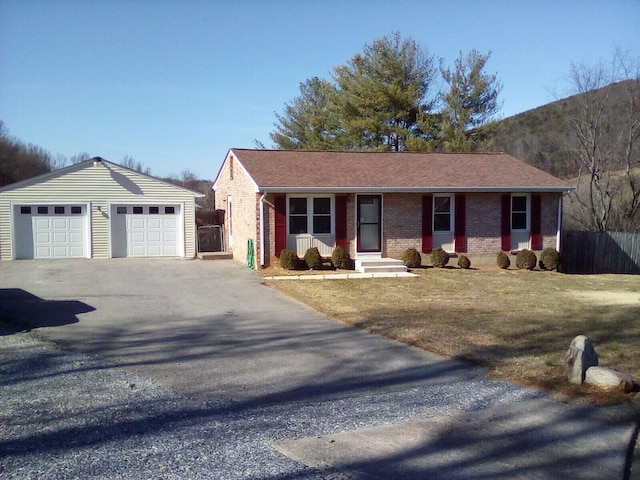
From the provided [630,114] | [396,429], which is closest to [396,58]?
[630,114]

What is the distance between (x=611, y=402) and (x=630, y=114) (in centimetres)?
2660

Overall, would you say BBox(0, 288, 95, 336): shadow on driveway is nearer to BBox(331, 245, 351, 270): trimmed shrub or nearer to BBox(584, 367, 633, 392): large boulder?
BBox(584, 367, 633, 392): large boulder

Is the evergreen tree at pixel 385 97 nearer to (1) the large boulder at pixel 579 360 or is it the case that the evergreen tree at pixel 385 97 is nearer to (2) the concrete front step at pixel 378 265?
(2) the concrete front step at pixel 378 265

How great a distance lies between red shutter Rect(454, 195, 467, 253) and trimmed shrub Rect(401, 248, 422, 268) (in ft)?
6.03

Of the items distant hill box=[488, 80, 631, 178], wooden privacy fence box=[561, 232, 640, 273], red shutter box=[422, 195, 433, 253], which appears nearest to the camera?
red shutter box=[422, 195, 433, 253]

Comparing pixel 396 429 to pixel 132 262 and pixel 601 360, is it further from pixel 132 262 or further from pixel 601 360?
pixel 132 262

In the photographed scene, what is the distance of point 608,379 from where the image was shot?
278 inches

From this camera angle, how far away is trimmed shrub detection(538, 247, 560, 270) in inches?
851

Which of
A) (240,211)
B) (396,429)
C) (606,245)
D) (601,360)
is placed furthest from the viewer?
(606,245)

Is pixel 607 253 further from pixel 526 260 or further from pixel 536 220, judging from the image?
pixel 526 260

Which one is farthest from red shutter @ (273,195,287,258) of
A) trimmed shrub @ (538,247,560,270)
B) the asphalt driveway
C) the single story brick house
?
trimmed shrub @ (538,247,560,270)

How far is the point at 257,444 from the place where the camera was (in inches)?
203

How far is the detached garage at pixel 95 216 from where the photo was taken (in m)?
22.0

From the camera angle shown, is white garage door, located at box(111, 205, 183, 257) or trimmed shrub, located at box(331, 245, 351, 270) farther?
white garage door, located at box(111, 205, 183, 257)
